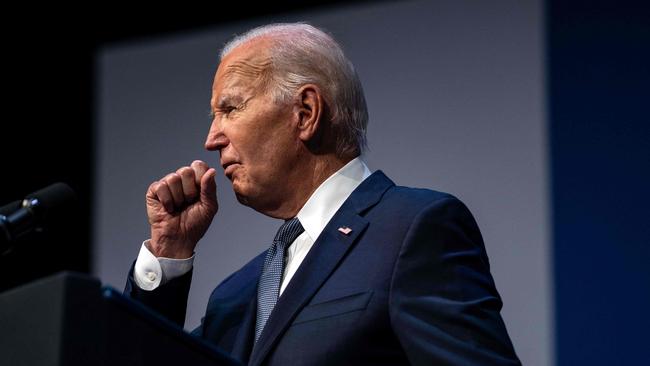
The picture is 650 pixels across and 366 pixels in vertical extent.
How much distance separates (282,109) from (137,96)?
1.90 m

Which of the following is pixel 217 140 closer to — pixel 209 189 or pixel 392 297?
pixel 209 189

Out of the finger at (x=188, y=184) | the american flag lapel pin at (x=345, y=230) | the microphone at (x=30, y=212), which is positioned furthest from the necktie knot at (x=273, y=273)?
the microphone at (x=30, y=212)

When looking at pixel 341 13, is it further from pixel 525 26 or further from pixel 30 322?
pixel 30 322

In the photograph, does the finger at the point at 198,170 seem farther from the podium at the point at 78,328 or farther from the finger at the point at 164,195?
the podium at the point at 78,328

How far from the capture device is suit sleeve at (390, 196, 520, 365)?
1.74m

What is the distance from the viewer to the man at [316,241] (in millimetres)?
1817

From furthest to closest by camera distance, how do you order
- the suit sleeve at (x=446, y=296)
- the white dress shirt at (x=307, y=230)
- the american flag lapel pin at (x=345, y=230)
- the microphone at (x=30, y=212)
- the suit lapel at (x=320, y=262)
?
the white dress shirt at (x=307, y=230), the american flag lapel pin at (x=345, y=230), the suit lapel at (x=320, y=262), the suit sleeve at (x=446, y=296), the microphone at (x=30, y=212)

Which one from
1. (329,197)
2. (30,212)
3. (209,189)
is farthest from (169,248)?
(30,212)

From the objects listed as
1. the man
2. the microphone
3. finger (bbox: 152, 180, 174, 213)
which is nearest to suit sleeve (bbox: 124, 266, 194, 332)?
the man

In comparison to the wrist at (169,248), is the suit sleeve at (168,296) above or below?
below

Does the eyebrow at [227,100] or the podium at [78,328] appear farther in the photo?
the eyebrow at [227,100]

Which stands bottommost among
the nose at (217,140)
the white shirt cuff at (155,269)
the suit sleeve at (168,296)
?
the suit sleeve at (168,296)

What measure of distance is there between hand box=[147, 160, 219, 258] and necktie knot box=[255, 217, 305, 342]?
0.20 meters

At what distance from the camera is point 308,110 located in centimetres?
222
